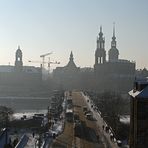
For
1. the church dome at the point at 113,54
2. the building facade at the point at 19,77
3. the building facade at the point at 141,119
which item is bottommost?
the building facade at the point at 141,119

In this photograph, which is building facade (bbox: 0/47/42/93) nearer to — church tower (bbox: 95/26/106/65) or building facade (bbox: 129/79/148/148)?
church tower (bbox: 95/26/106/65)

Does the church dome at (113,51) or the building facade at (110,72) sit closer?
the building facade at (110,72)

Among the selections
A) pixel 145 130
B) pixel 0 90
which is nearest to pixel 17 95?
pixel 0 90

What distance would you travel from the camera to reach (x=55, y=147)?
35219mm

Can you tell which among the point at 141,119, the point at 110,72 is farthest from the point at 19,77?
the point at 141,119

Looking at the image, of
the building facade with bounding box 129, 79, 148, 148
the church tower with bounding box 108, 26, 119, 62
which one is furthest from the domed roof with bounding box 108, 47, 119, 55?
the building facade with bounding box 129, 79, 148, 148

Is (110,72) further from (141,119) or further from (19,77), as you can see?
(141,119)

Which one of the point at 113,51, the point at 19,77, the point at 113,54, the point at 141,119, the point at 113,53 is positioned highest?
the point at 113,51

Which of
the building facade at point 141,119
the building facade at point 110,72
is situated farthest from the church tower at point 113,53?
the building facade at point 141,119

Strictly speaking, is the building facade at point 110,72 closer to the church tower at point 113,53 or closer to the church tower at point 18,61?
the church tower at point 113,53

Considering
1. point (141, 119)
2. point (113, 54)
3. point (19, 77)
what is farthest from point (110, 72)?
point (141, 119)

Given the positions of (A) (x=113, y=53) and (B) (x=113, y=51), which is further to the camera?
(B) (x=113, y=51)

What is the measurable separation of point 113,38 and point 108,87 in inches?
697

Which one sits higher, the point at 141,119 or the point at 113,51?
the point at 113,51
